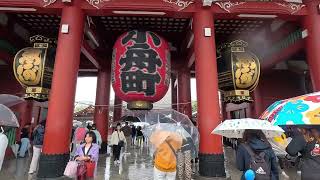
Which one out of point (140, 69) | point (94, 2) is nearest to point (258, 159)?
point (140, 69)

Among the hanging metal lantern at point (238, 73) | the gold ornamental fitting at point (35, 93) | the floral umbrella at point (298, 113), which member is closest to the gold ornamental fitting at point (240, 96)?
the hanging metal lantern at point (238, 73)

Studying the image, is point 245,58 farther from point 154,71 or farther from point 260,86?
point 260,86

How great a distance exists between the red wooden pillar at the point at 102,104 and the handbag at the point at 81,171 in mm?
8886

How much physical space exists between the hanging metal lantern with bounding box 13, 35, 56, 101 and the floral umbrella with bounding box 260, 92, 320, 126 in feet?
23.2

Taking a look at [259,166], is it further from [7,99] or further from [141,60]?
[7,99]

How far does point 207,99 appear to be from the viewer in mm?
7559

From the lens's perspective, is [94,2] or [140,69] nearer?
[140,69]

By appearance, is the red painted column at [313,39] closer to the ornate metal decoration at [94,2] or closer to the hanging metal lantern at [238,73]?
the hanging metal lantern at [238,73]

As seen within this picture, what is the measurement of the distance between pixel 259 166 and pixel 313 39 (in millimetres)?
7001

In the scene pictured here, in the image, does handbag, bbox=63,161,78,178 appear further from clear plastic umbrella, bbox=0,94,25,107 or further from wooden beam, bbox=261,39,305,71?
wooden beam, bbox=261,39,305,71

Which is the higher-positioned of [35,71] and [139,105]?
[35,71]

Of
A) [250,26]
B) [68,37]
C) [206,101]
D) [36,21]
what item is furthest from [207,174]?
[36,21]

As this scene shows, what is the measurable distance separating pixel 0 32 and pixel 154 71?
286 inches

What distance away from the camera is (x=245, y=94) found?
810cm
